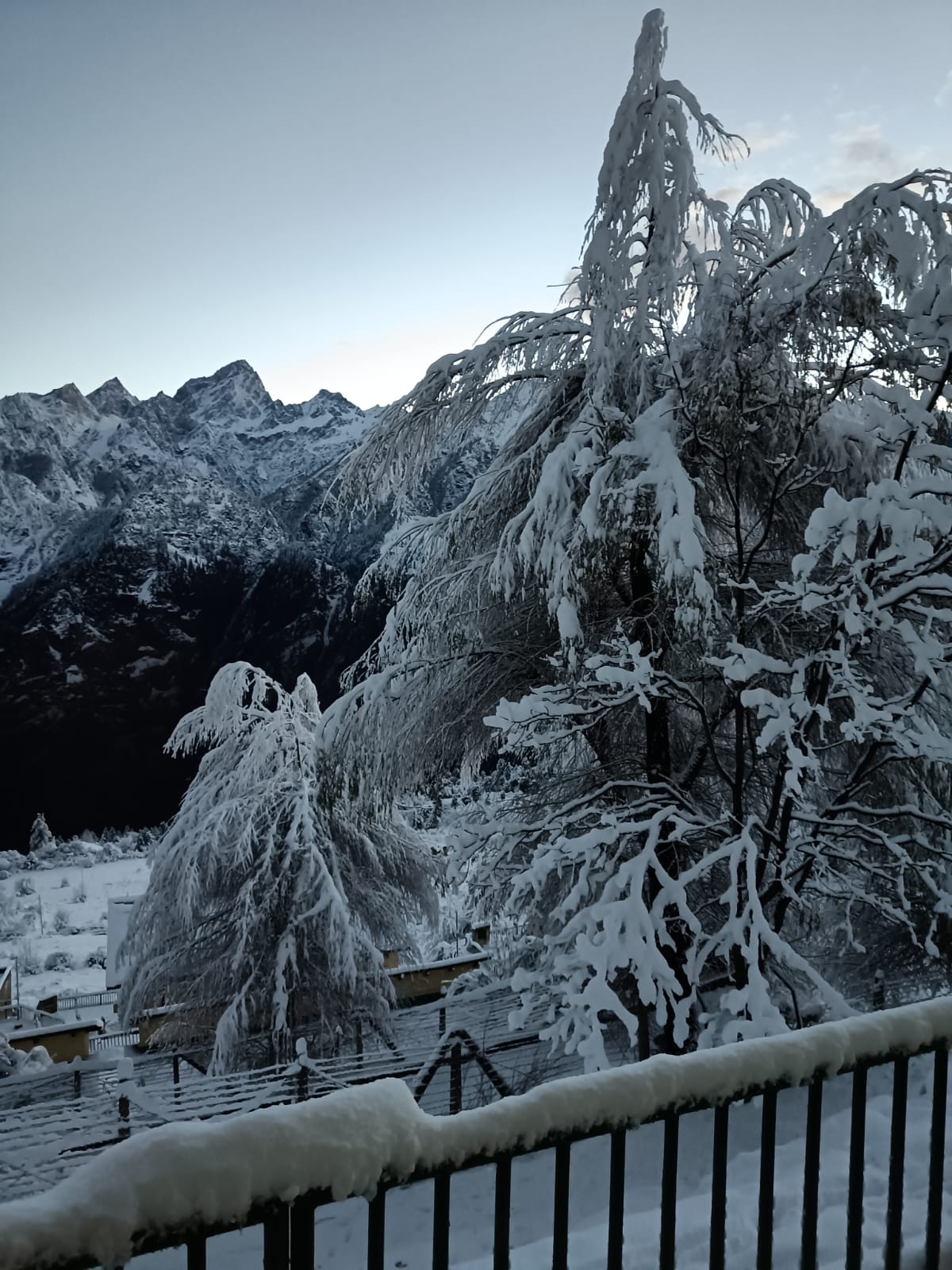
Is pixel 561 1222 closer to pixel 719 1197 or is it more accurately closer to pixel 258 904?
pixel 719 1197

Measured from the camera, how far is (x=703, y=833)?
20.1 ft

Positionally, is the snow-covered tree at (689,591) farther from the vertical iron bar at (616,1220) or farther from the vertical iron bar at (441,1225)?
the vertical iron bar at (441,1225)

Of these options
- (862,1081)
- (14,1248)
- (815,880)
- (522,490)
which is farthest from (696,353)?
(14,1248)

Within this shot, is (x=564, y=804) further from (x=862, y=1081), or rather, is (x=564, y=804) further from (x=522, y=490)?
(x=862, y=1081)

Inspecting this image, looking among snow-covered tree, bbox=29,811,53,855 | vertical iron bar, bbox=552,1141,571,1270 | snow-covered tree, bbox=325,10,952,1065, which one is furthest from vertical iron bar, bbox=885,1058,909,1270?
snow-covered tree, bbox=29,811,53,855

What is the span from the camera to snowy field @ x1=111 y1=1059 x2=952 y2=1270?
2.53 m

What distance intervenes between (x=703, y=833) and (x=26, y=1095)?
1009 centimetres

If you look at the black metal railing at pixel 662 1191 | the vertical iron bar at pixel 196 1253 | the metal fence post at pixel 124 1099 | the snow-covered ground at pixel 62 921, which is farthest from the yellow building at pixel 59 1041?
the vertical iron bar at pixel 196 1253

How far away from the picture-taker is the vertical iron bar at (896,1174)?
2.01 metres

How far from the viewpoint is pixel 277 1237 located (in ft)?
4.26

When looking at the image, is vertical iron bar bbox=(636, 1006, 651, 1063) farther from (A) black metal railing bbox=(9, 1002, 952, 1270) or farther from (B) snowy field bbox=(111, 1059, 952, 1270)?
(A) black metal railing bbox=(9, 1002, 952, 1270)

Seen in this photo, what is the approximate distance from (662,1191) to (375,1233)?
641mm

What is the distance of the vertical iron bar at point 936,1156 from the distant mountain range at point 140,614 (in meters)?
43.7

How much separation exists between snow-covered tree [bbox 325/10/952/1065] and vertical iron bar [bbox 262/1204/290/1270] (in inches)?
147
